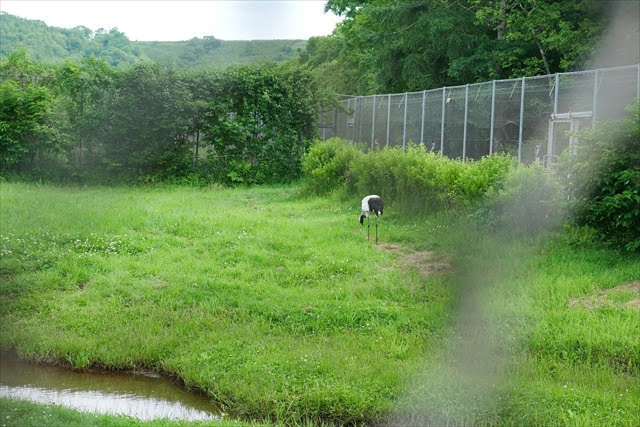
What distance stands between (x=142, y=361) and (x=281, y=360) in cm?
72

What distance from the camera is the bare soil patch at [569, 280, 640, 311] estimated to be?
3928 millimetres

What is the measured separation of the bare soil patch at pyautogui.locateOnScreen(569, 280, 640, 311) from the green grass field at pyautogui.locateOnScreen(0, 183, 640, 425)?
17 mm

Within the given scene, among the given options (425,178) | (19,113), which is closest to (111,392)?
(425,178)

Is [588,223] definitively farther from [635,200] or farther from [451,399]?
[451,399]

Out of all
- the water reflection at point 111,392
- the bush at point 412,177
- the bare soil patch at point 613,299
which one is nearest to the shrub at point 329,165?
the bush at point 412,177

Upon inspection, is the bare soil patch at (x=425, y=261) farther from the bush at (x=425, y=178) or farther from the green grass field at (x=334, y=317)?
the bush at (x=425, y=178)

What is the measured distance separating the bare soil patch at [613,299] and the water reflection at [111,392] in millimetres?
2244

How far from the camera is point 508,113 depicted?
10.4 metres

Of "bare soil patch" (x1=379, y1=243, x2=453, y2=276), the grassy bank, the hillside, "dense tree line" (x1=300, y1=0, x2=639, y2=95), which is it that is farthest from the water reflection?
"dense tree line" (x1=300, y1=0, x2=639, y2=95)

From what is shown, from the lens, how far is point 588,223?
5.26 m

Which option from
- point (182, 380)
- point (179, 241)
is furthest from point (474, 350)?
point (179, 241)

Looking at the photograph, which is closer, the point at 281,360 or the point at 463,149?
the point at 281,360

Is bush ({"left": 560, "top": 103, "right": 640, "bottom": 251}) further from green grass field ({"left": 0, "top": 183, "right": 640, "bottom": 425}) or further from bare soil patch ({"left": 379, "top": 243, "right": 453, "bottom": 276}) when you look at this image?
bare soil patch ({"left": 379, "top": 243, "right": 453, "bottom": 276})

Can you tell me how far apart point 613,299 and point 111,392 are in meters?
2.83
